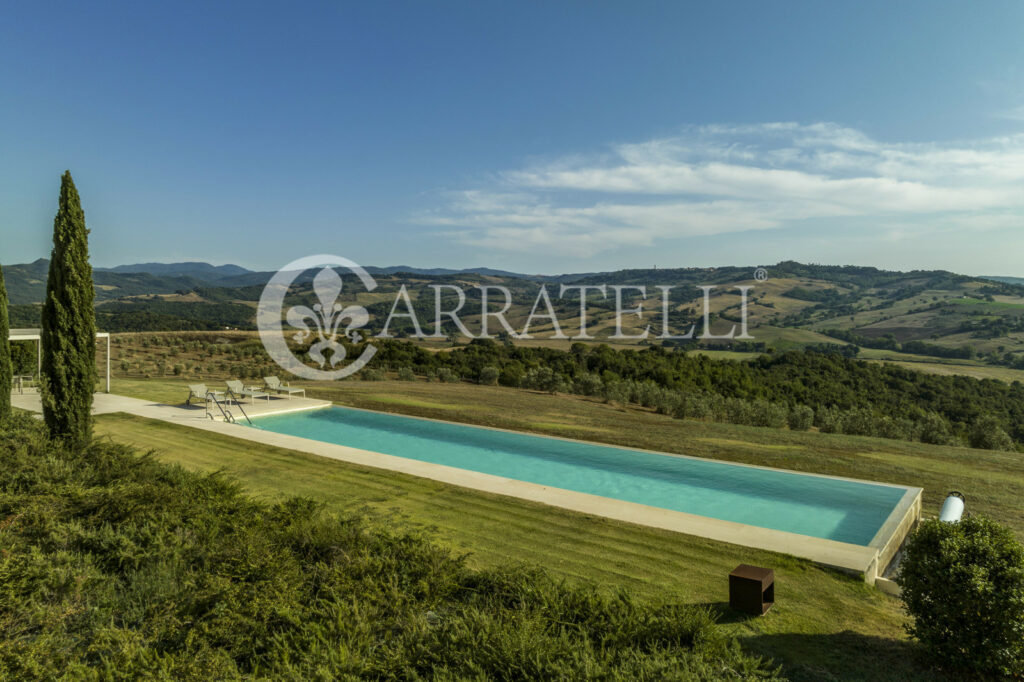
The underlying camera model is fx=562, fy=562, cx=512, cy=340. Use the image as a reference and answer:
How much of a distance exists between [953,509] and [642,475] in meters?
4.09

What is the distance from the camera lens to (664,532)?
19.5 ft

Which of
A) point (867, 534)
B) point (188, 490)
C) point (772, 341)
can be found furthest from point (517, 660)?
point (772, 341)

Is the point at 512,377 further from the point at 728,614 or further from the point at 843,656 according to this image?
the point at 843,656


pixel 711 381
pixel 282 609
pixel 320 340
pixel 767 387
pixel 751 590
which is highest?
pixel 320 340

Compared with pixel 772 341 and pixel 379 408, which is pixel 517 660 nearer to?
pixel 379 408

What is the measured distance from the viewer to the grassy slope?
13.5 ft

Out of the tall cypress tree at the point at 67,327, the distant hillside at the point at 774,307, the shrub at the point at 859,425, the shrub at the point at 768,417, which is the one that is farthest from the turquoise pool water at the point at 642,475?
the distant hillside at the point at 774,307

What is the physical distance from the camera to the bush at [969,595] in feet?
10.6

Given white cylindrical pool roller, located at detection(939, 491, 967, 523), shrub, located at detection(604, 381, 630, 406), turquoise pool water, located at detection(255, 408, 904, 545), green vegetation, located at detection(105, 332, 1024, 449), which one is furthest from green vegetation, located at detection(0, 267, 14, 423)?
shrub, located at detection(604, 381, 630, 406)

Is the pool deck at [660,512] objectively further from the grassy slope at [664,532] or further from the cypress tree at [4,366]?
the cypress tree at [4,366]

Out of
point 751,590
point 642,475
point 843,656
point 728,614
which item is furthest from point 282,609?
point 642,475

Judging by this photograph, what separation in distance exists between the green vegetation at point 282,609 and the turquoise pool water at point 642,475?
4.11m

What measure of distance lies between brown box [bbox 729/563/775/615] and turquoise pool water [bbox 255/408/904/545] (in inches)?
117

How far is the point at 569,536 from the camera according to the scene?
231 inches
